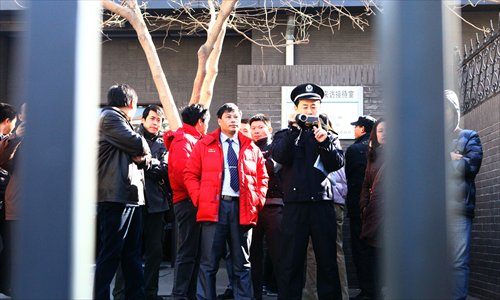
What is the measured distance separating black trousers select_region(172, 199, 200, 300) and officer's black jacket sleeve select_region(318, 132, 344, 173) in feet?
5.71

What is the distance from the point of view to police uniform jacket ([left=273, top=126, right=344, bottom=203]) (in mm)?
6395

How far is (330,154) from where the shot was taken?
634 cm

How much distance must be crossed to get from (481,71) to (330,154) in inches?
119

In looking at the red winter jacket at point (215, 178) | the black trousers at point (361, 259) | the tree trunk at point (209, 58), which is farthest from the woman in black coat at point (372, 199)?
the tree trunk at point (209, 58)

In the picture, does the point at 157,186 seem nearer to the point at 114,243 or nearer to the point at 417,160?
the point at 114,243

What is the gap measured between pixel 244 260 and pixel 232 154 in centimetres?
104

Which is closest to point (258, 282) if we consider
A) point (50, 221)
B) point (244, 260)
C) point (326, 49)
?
point (244, 260)

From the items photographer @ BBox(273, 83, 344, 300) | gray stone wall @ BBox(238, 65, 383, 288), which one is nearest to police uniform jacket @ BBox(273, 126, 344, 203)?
photographer @ BBox(273, 83, 344, 300)

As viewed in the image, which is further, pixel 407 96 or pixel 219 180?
pixel 219 180

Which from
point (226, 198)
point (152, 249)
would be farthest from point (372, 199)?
point (152, 249)

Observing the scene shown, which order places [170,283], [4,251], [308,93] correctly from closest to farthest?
[308,93]
[4,251]
[170,283]

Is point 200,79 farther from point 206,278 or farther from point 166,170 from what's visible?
point 206,278

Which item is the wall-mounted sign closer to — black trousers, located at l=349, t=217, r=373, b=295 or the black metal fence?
the black metal fence

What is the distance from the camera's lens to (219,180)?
6.89 metres
